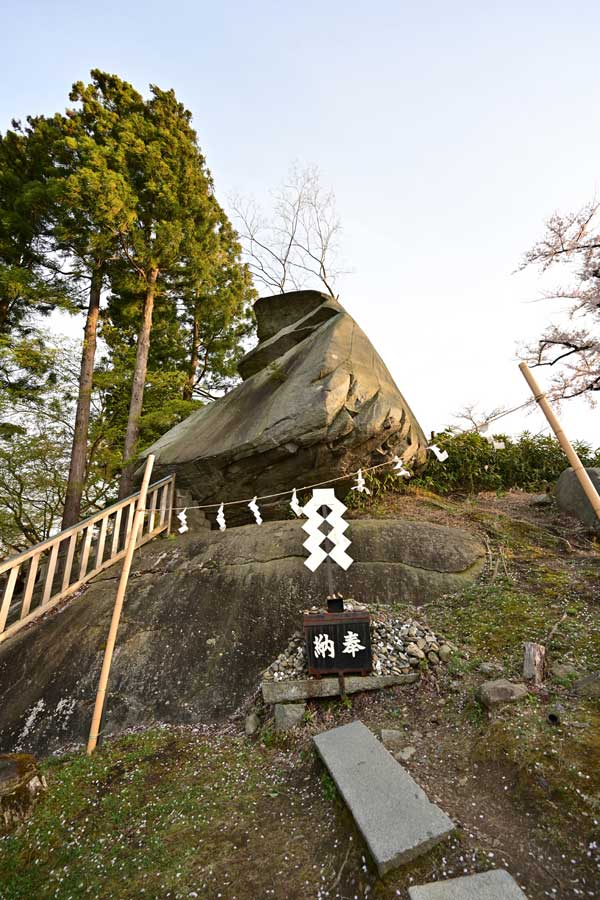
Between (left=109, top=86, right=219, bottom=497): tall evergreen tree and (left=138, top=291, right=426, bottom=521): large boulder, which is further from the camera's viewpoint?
(left=109, top=86, right=219, bottom=497): tall evergreen tree

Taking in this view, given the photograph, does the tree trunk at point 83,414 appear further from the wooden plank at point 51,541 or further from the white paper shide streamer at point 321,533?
the white paper shide streamer at point 321,533

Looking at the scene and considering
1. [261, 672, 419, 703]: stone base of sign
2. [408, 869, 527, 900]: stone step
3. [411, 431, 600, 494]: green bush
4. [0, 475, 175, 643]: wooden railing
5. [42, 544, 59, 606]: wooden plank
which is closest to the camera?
[408, 869, 527, 900]: stone step

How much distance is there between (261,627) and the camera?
5.27 metres

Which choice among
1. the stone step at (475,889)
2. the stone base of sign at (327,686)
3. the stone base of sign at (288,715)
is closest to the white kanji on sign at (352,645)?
the stone base of sign at (327,686)

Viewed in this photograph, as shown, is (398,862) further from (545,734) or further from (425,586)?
(425,586)

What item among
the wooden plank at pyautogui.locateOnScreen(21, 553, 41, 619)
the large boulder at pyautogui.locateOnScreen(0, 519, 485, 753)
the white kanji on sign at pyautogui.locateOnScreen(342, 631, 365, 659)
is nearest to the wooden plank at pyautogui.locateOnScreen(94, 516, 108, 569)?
the large boulder at pyautogui.locateOnScreen(0, 519, 485, 753)

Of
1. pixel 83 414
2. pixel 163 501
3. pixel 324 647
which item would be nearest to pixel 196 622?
pixel 324 647

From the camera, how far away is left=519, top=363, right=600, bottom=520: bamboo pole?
3654 millimetres

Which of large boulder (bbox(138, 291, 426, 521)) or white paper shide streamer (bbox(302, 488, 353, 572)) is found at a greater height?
large boulder (bbox(138, 291, 426, 521))

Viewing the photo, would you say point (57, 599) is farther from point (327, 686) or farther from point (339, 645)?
point (339, 645)

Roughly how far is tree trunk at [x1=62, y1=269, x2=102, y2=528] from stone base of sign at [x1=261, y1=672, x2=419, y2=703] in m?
9.94

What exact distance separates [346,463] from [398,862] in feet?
18.0

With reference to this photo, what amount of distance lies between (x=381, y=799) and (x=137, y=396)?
1220 cm

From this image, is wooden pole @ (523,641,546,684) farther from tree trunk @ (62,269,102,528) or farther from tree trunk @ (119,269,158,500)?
tree trunk @ (62,269,102,528)
